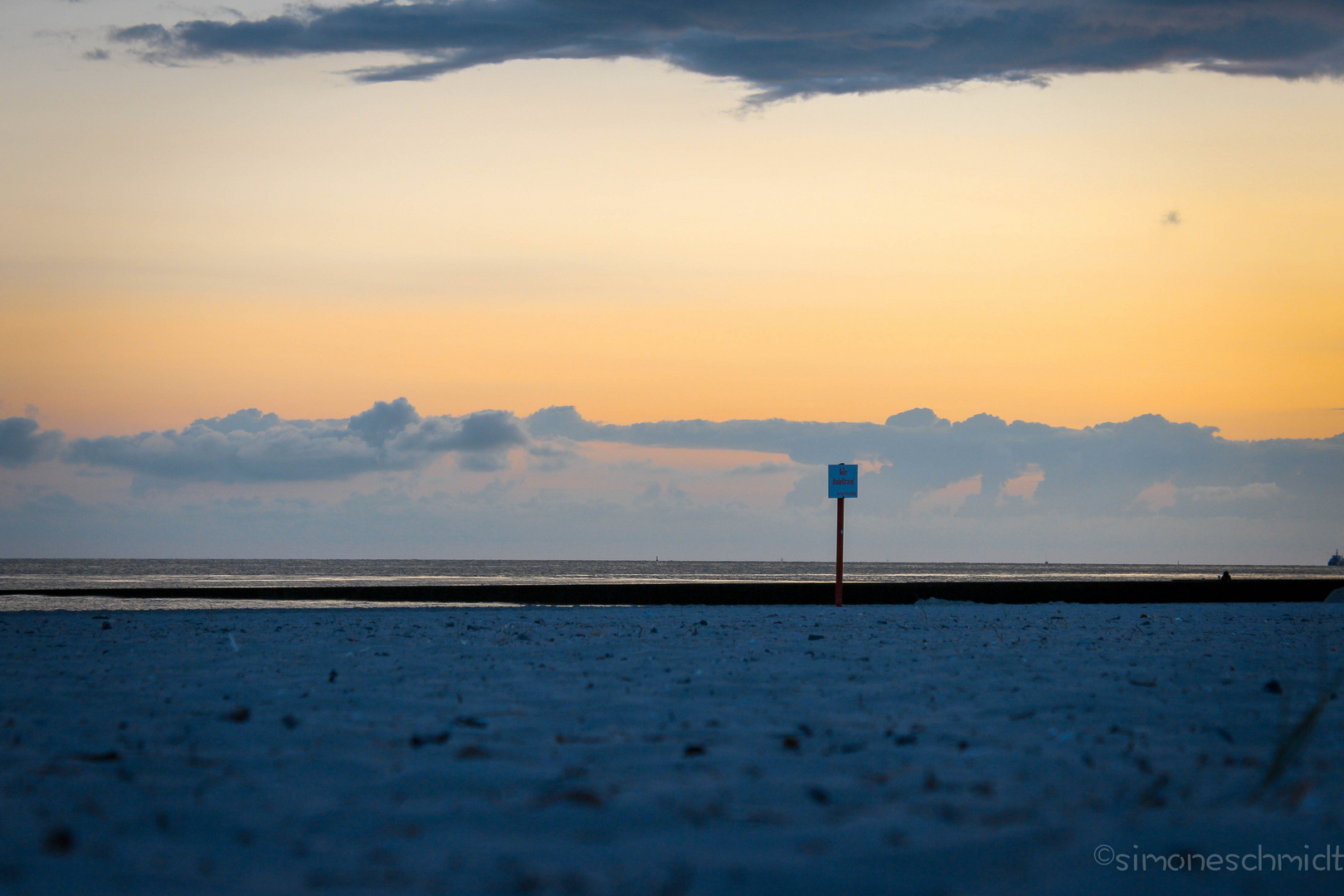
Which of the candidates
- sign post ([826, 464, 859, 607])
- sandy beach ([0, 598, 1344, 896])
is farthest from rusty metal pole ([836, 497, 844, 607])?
sandy beach ([0, 598, 1344, 896])

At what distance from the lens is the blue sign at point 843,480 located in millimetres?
18828

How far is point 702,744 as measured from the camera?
217 inches

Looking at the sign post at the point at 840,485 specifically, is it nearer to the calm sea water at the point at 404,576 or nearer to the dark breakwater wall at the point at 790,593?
the dark breakwater wall at the point at 790,593

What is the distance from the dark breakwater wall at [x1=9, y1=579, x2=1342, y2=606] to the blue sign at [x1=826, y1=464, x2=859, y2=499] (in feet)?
11.2

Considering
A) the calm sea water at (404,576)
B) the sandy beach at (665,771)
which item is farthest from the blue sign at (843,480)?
the calm sea water at (404,576)

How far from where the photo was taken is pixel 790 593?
2355cm

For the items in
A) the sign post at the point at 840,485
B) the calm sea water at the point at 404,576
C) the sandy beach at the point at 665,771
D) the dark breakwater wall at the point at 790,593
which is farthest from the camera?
the calm sea water at the point at 404,576

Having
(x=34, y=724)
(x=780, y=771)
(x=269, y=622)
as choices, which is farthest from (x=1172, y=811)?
(x=269, y=622)

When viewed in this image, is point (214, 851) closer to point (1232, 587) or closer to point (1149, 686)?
point (1149, 686)

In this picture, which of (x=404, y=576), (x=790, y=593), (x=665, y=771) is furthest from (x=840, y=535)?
(x=404, y=576)

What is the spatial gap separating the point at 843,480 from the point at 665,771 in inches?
572

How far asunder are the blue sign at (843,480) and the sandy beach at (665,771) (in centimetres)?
848

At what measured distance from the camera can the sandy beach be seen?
11.1 ft

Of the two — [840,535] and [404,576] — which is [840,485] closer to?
[840,535]
